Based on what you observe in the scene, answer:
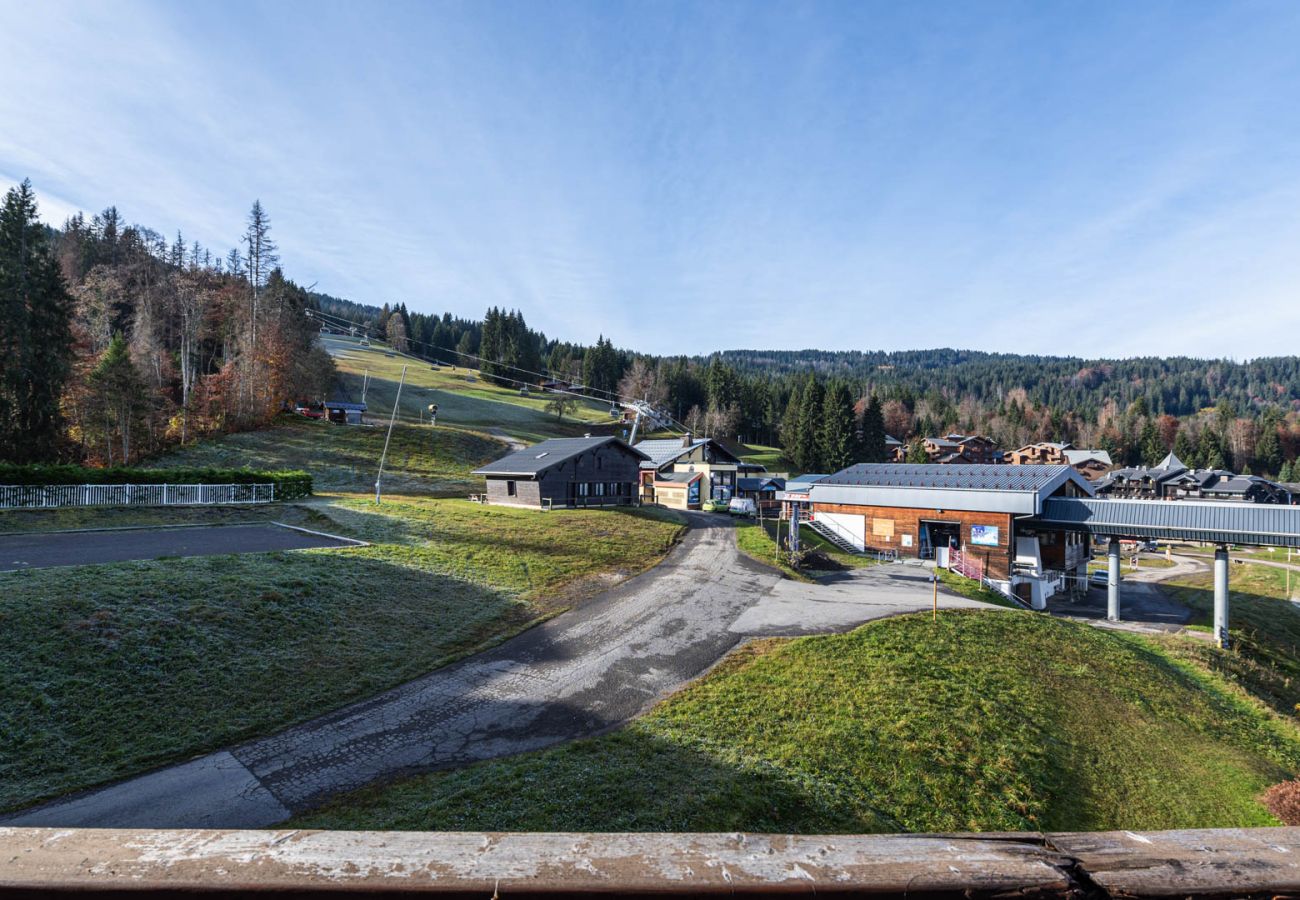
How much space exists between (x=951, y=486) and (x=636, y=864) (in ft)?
141

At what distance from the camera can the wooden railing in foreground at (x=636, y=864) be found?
1.90m

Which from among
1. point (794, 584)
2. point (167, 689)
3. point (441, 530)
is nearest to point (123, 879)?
point (167, 689)

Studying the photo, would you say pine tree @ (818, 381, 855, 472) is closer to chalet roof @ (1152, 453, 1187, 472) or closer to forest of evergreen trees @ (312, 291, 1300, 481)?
forest of evergreen trees @ (312, 291, 1300, 481)

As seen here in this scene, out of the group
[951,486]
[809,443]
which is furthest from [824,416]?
[951,486]

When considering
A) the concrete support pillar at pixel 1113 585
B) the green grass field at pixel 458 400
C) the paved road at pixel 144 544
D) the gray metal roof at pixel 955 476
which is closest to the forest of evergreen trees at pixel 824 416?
the green grass field at pixel 458 400

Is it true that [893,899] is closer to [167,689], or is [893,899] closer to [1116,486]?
[167,689]

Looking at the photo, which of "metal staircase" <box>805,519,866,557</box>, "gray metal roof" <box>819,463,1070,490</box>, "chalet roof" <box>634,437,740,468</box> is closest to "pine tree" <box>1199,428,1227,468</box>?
"gray metal roof" <box>819,463,1070,490</box>

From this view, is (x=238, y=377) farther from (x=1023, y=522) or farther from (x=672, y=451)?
(x=1023, y=522)

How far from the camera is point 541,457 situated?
48.2 metres

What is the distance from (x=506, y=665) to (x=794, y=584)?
52.2ft

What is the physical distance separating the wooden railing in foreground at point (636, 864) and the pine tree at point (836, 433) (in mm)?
93699

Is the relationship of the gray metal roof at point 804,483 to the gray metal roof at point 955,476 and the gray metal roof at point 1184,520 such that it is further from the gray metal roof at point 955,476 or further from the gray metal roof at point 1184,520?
the gray metal roof at point 1184,520

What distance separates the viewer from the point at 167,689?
44.6 ft

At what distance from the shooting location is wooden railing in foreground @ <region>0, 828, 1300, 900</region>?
1.90 m
